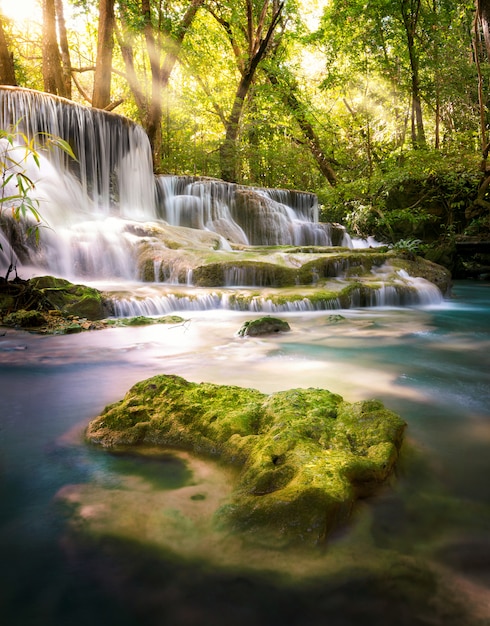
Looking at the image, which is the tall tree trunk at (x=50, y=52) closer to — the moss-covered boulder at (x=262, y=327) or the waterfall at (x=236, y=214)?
the waterfall at (x=236, y=214)

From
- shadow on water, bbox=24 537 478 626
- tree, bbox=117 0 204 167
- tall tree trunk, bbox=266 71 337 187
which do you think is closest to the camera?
shadow on water, bbox=24 537 478 626

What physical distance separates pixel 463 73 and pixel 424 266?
745cm

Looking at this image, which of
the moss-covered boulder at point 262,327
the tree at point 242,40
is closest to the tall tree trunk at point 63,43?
the tree at point 242,40

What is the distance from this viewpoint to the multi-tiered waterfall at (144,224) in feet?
27.3

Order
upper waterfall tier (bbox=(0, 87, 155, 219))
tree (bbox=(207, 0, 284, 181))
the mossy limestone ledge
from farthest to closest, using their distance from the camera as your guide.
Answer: tree (bbox=(207, 0, 284, 181))
upper waterfall tier (bbox=(0, 87, 155, 219))
the mossy limestone ledge

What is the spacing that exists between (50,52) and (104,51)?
167 centimetres

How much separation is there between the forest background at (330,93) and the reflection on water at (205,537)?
1001 cm

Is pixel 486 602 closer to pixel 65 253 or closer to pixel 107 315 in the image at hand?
pixel 107 315

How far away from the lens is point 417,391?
124 inches

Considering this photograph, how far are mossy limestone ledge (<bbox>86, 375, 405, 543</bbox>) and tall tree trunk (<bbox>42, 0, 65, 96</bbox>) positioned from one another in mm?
15124

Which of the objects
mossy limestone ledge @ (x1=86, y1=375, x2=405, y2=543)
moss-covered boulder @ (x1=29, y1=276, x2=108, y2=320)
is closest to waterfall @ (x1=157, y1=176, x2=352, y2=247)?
moss-covered boulder @ (x1=29, y1=276, x2=108, y2=320)

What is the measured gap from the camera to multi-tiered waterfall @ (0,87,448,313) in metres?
8.33

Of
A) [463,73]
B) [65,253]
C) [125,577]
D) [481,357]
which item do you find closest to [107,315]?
[65,253]

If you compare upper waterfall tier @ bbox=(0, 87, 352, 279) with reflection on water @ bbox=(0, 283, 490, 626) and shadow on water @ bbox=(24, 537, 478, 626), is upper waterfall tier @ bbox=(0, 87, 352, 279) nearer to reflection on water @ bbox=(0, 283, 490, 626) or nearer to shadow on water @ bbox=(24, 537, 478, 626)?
reflection on water @ bbox=(0, 283, 490, 626)
